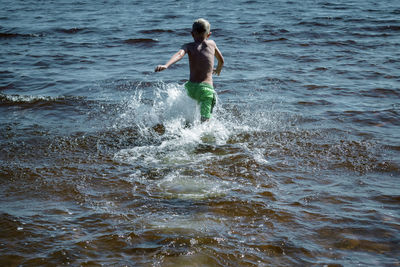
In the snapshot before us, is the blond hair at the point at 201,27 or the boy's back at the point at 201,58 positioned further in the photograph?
the boy's back at the point at 201,58

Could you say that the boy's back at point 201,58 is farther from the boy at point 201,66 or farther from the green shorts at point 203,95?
the green shorts at point 203,95

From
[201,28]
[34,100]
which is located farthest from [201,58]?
[34,100]

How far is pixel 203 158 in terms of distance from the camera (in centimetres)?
537

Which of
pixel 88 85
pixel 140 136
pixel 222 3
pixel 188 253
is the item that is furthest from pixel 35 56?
pixel 222 3

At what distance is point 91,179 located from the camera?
473 centimetres

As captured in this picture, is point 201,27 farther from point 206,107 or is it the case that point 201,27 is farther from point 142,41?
point 142,41

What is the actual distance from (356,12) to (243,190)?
1507 cm

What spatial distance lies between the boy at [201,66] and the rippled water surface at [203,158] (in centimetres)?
28

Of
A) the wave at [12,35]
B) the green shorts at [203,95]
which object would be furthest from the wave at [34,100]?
the wave at [12,35]

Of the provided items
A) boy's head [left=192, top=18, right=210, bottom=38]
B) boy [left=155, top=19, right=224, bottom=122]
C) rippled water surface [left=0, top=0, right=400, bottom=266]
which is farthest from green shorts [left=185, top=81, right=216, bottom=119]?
boy's head [left=192, top=18, right=210, bottom=38]

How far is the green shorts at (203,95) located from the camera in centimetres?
610

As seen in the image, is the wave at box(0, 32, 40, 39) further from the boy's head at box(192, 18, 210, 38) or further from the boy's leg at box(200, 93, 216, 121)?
the boy's leg at box(200, 93, 216, 121)

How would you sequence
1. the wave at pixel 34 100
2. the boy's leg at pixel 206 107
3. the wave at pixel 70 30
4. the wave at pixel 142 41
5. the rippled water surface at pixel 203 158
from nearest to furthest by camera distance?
the rippled water surface at pixel 203 158
the boy's leg at pixel 206 107
the wave at pixel 34 100
the wave at pixel 142 41
the wave at pixel 70 30

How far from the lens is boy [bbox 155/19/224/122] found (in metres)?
6.00
